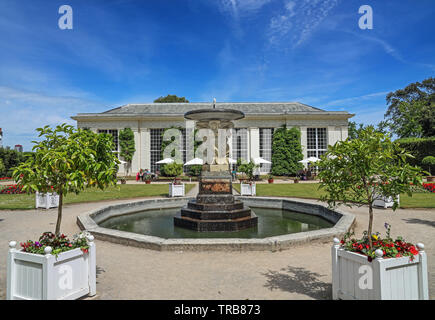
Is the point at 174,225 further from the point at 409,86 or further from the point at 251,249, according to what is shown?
the point at 409,86

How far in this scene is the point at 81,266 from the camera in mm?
3291

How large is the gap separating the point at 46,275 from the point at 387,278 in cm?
367

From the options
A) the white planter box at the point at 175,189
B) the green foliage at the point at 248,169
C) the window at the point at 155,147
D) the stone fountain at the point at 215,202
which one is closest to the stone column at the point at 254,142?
the green foliage at the point at 248,169

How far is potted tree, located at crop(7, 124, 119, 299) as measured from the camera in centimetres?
297

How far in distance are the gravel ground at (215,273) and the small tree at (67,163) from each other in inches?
51.6

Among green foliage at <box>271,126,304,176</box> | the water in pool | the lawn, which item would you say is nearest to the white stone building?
green foliage at <box>271,126,304,176</box>

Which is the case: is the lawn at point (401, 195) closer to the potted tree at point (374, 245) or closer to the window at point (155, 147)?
the potted tree at point (374, 245)

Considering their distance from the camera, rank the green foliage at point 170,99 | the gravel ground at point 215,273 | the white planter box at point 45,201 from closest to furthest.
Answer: the gravel ground at point 215,273 → the white planter box at point 45,201 → the green foliage at point 170,99

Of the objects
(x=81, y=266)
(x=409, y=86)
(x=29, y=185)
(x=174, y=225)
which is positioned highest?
(x=409, y=86)

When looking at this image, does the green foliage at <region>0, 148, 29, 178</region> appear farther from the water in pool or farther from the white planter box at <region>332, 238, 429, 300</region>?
the white planter box at <region>332, 238, 429, 300</region>

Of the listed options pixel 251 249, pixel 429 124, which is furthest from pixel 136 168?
pixel 429 124

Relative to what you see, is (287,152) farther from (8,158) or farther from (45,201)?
(8,158)

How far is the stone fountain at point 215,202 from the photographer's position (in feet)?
24.2

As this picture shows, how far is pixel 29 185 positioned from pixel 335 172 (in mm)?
3969
